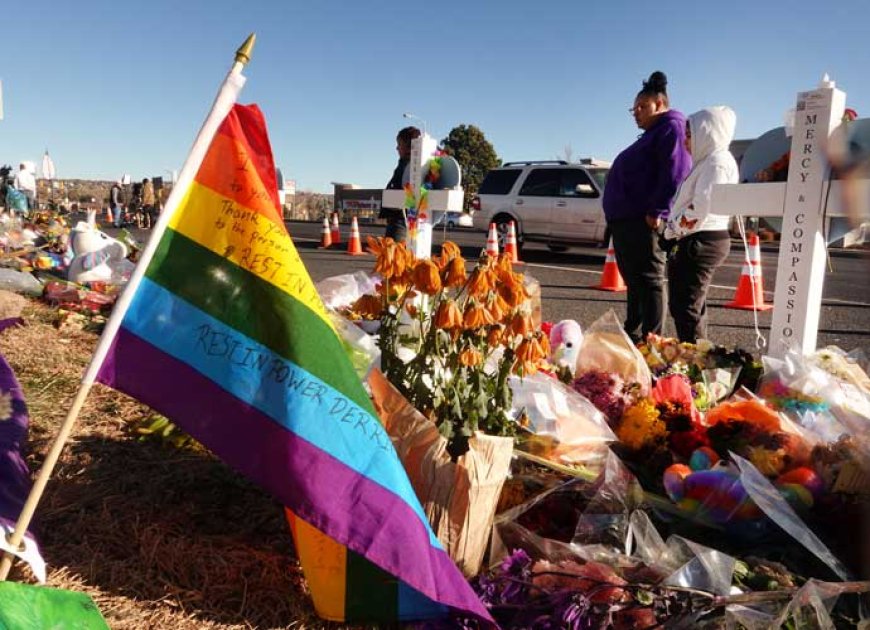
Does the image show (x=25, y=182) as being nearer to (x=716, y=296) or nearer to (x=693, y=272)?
(x=716, y=296)

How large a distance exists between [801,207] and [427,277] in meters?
2.58

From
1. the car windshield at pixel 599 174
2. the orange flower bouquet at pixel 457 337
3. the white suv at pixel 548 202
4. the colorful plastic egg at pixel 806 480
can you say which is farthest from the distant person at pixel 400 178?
the car windshield at pixel 599 174

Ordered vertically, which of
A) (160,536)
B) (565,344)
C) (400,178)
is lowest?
(160,536)

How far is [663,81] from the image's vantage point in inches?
159

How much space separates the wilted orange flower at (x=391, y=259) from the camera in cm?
193

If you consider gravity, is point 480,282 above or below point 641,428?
above

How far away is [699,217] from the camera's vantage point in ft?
12.3

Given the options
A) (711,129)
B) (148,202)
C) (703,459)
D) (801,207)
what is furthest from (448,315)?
(148,202)

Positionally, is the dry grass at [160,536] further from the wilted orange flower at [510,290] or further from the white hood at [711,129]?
the white hood at [711,129]

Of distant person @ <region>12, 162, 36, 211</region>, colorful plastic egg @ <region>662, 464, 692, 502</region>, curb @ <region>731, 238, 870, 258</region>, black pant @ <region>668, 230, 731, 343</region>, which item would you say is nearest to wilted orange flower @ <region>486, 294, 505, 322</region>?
colorful plastic egg @ <region>662, 464, 692, 502</region>

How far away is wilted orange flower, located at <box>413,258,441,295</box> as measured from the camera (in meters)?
1.85

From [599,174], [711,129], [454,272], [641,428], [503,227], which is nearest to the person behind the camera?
[454,272]

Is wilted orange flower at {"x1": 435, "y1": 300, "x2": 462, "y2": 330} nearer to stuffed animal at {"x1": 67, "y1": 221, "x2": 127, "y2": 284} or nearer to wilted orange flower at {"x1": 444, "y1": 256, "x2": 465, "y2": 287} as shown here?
wilted orange flower at {"x1": 444, "y1": 256, "x2": 465, "y2": 287}

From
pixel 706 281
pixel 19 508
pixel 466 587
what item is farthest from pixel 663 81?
pixel 19 508
